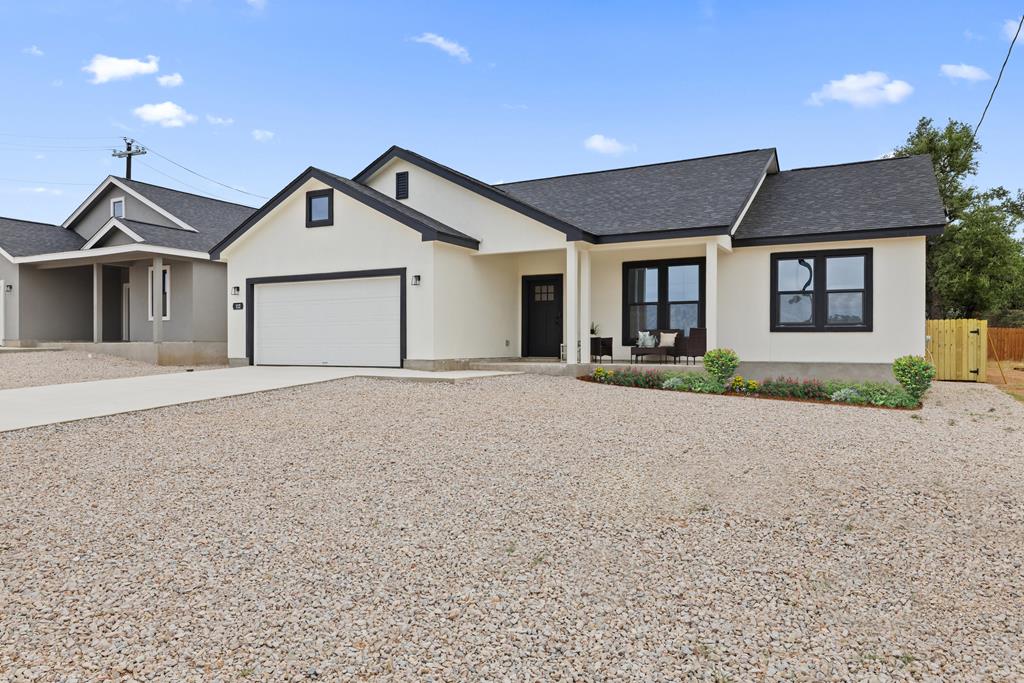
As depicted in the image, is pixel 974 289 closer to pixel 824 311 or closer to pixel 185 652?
pixel 824 311

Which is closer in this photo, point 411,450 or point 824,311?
point 411,450

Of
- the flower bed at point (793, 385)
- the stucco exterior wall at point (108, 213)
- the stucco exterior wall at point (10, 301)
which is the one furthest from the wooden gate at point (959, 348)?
the stucco exterior wall at point (10, 301)

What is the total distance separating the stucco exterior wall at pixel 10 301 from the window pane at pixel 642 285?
18219 mm

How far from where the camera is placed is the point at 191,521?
458cm

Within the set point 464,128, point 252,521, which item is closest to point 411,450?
point 252,521

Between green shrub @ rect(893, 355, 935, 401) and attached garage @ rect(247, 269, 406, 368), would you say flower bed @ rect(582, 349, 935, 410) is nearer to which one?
green shrub @ rect(893, 355, 935, 401)

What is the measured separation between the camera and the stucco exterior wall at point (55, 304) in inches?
810

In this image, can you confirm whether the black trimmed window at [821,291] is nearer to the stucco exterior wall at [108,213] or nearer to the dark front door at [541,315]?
the dark front door at [541,315]

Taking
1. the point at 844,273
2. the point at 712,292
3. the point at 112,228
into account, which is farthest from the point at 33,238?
the point at 844,273

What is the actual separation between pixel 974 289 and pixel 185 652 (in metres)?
29.6

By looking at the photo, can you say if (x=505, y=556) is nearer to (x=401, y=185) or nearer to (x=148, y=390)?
(x=148, y=390)

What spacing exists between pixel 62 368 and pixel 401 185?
8697 mm

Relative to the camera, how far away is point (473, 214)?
15.3m

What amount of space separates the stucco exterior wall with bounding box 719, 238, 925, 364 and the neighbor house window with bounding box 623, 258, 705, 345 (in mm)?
640
